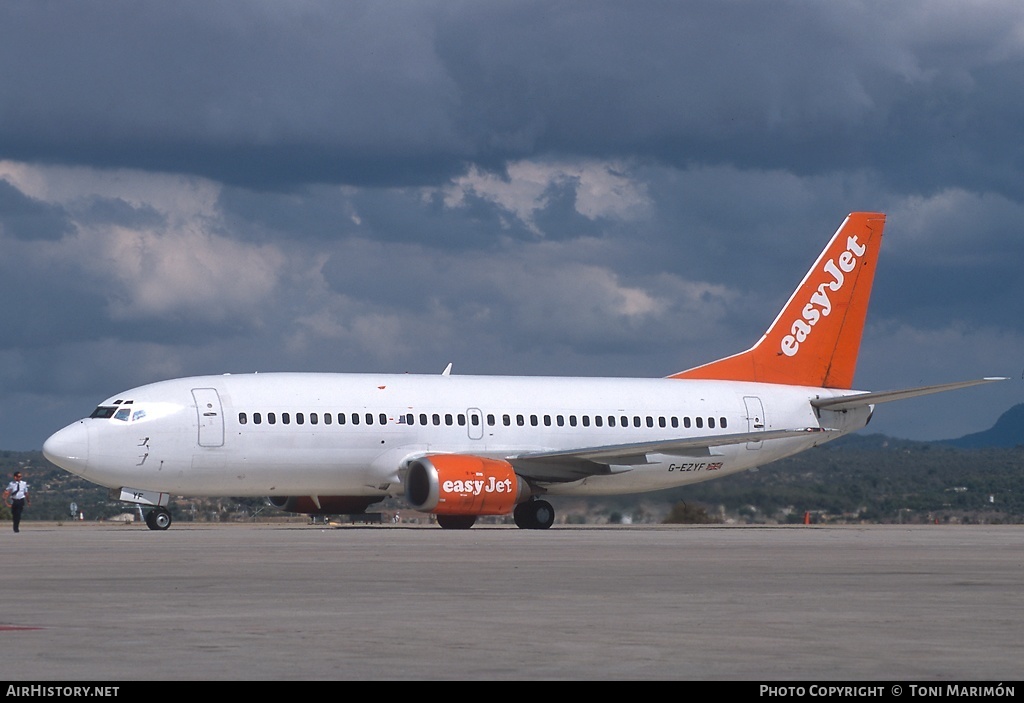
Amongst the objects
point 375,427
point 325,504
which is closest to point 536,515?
point 375,427

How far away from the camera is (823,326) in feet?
168

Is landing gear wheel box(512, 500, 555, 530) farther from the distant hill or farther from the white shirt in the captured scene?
the distant hill

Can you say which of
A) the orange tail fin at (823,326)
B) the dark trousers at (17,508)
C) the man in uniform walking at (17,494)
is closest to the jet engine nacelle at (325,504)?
the man in uniform walking at (17,494)

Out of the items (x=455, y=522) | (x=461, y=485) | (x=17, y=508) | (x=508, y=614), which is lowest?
(x=508, y=614)

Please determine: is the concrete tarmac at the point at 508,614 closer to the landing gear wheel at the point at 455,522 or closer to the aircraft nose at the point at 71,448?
the aircraft nose at the point at 71,448

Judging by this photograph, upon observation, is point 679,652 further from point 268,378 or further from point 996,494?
point 996,494

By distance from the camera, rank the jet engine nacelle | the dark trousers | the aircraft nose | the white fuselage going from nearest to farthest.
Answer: the aircraft nose
the dark trousers
the white fuselage
the jet engine nacelle

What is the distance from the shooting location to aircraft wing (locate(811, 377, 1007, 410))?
43906mm

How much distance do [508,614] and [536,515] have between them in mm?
28527

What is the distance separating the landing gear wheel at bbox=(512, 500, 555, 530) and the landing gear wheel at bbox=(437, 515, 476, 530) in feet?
4.29

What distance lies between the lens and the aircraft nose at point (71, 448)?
40.2 meters

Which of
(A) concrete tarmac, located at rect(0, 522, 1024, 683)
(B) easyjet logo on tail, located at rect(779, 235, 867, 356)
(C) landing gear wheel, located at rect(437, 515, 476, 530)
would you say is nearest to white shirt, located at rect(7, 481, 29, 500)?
(C) landing gear wheel, located at rect(437, 515, 476, 530)

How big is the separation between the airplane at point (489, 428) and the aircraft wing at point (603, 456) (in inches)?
2.0

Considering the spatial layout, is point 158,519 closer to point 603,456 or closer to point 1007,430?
point 603,456
